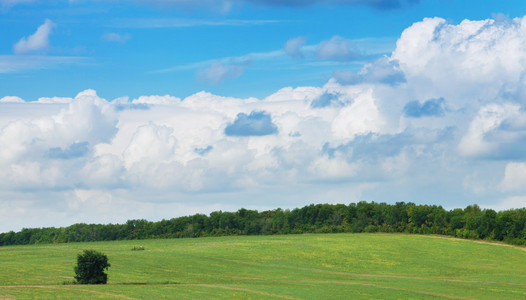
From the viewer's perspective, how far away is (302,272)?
96.3 m

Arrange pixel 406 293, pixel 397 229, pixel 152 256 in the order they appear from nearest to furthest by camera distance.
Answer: pixel 406 293 < pixel 152 256 < pixel 397 229

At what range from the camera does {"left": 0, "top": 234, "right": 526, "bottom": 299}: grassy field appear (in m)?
65.9

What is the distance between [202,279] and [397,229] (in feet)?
367

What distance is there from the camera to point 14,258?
109250mm

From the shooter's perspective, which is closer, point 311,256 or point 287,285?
point 287,285

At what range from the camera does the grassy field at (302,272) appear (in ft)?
216

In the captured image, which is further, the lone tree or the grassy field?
the lone tree

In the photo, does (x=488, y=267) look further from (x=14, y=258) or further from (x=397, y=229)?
(x=14, y=258)

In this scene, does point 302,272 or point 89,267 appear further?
point 302,272

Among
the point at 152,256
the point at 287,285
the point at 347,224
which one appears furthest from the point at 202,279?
the point at 347,224

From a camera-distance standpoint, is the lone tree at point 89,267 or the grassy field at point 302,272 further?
the lone tree at point 89,267

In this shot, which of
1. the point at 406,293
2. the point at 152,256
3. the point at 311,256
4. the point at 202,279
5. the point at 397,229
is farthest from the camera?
the point at 397,229

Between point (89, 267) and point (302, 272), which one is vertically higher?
point (89, 267)

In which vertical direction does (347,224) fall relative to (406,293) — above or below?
above
